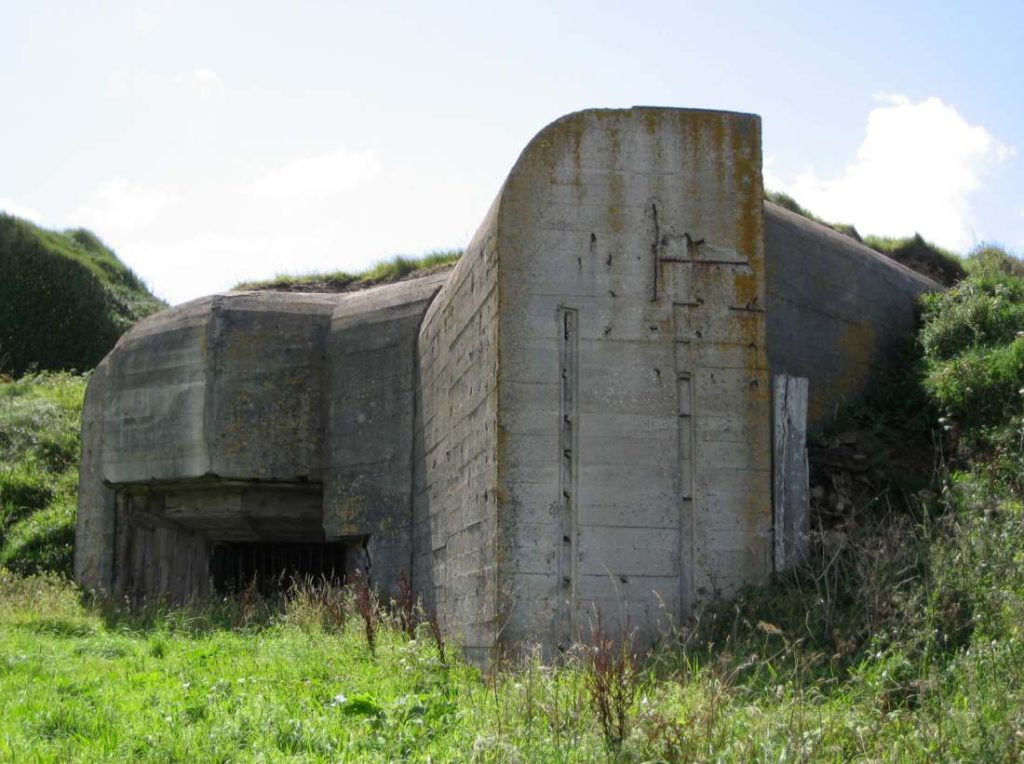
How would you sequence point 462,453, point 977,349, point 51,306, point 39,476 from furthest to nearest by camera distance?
1. point 51,306
2. point 39,476
3. point 977,349
4. point 462,453

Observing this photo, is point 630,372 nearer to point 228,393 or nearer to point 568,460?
point 568,460

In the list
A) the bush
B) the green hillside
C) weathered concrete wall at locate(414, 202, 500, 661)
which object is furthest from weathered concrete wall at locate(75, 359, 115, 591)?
the green hillside

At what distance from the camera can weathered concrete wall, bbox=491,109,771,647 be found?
729 centimetres

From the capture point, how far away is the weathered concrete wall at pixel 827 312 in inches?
367

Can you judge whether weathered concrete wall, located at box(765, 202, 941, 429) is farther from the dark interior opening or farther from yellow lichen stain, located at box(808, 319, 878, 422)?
the dark interior opening

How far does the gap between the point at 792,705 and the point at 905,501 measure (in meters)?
3.26

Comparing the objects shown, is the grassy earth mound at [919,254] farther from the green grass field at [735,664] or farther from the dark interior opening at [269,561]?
the dark interior opening at [269,561]

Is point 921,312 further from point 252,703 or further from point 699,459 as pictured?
point 252,703

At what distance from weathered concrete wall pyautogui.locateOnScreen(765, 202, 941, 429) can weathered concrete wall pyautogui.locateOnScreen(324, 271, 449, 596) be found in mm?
3141

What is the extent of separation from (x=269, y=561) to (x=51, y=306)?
10905 millimetres

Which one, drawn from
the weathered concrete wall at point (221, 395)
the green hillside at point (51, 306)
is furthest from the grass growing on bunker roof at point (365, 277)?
the green hillside at point (51, 306)

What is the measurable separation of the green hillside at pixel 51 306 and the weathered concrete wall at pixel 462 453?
14.0 metres

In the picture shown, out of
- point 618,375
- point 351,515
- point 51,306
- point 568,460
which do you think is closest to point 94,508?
point 351,515

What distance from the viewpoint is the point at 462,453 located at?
8.54m
